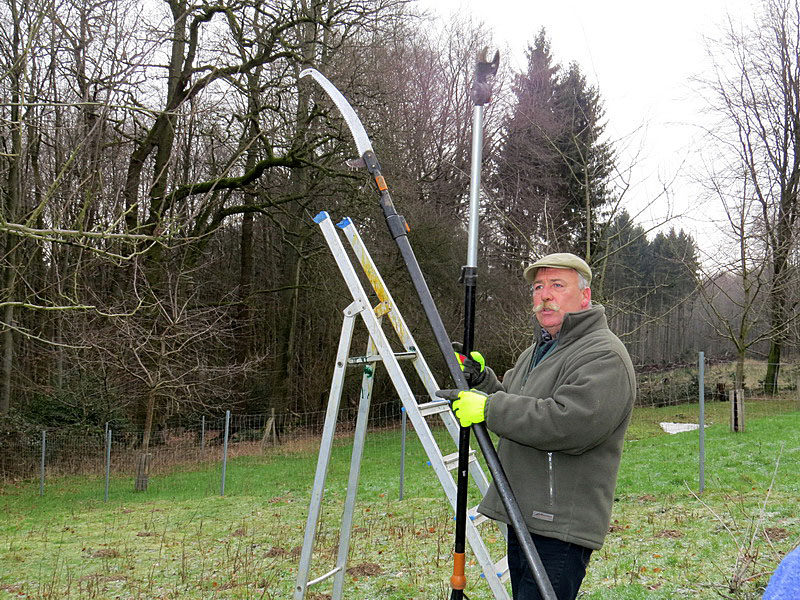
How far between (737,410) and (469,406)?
1287 centimetres

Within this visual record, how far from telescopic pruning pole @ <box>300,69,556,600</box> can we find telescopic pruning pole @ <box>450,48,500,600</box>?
0.11m

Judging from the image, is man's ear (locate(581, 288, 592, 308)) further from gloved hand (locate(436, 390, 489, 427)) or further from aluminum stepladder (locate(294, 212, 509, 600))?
aluminum stepladder (locate(294, 212, 509, 600))

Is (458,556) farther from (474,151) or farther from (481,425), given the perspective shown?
(474,151)

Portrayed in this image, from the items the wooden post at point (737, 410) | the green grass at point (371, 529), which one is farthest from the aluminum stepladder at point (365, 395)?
the wooden post at point (737, 410)

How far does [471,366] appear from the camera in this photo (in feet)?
9.95

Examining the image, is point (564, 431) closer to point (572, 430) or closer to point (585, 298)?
point (572, 430)

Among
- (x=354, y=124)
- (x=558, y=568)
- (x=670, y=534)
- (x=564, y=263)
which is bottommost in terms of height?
(x=670, y=534)

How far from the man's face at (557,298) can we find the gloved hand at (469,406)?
0.44 metres

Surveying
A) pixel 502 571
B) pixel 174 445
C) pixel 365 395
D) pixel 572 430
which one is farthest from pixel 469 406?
pixel 174 445

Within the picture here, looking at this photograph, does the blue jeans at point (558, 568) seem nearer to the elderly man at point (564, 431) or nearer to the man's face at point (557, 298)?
the elderly man at point (564, 431)

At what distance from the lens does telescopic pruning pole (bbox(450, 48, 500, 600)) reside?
110 inches

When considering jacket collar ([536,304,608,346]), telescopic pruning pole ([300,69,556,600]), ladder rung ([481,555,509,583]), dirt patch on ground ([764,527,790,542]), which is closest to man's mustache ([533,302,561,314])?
jacket collar ([536,304,608,346])

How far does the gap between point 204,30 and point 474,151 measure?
50.1ft

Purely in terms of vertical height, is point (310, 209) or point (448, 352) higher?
point (310, 209)
